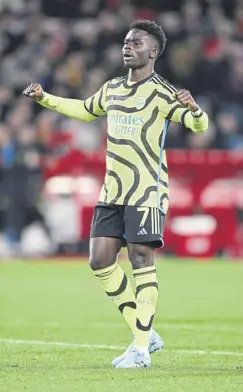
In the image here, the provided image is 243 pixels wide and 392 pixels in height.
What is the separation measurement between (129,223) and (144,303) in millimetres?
524

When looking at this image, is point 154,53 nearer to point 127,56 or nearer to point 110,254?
point 127,56

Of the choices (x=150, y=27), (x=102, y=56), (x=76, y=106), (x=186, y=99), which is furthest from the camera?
(x=102, y=56)

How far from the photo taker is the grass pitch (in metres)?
7.25

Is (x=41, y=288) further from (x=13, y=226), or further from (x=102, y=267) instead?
(x=102, y=267)

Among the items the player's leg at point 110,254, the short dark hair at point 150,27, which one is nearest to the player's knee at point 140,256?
the player's leg at point 110,254

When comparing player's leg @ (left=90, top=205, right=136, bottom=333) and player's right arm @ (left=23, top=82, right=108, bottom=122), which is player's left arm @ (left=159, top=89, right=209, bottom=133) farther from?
player's leg @ (left=90, top=205, right=136, bottom=333)

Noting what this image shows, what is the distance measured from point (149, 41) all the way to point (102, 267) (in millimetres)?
1516

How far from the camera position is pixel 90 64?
2177 centimetres

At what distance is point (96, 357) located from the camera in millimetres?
8391

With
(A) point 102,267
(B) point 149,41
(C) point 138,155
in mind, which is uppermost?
(B) point 149,41

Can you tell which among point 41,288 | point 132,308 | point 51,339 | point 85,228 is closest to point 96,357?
point 132,308

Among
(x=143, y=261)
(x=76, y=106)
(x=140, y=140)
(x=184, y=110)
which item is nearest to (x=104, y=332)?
(x=143, y=261)

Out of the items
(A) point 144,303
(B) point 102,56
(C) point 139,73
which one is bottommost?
(A) point 144,303

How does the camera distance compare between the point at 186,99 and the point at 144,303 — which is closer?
the point at 186,99
